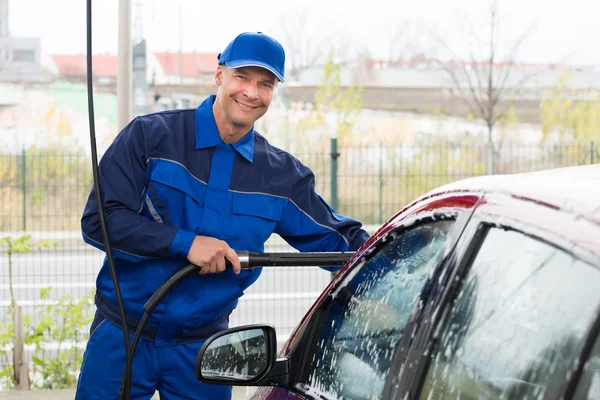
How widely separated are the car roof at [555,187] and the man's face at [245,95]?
1408 mm

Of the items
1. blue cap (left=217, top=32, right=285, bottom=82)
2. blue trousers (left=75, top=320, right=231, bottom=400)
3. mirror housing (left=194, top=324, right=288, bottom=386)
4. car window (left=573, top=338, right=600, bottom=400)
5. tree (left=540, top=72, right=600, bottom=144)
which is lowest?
blue trousers (left=75, top=320, right=231, bottom=400)

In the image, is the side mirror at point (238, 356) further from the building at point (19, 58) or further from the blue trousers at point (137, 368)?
the building at point (19, 58)

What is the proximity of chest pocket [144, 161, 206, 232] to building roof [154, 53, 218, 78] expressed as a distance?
23034 millimetres

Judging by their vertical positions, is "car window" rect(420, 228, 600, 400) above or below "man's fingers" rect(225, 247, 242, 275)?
above

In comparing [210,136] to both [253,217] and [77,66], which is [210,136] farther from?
[77,66]

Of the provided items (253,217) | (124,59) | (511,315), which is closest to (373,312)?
(511,315)

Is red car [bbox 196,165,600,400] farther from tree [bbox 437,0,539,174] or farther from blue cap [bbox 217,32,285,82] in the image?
tree [bbox 437,0,539,174]

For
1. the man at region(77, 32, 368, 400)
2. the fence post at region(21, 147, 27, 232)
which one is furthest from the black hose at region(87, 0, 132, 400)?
the fence post at region(21, 147, 27, 232)

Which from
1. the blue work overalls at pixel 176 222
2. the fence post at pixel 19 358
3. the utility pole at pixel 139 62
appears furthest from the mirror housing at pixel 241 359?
the utility pole at pixel 139 62

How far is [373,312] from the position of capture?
1.75 meters

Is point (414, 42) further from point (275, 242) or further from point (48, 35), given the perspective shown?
point (275, 242)

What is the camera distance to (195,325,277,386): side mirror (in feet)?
6.30

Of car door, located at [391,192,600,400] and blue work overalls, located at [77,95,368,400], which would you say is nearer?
car door, located at [391,192,600,400]

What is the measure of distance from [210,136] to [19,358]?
11.9ft
